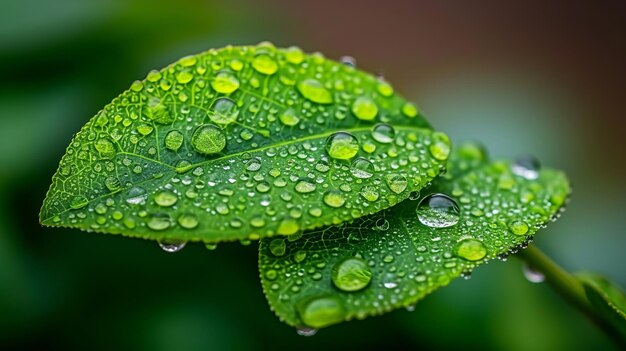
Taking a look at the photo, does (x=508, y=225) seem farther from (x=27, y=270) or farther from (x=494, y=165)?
(x=27, y=270)

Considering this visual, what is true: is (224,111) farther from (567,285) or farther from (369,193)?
(567,285)

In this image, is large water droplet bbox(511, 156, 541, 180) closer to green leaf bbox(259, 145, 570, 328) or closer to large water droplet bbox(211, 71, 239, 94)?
green leaf bbox(259, 145, 570, 328)

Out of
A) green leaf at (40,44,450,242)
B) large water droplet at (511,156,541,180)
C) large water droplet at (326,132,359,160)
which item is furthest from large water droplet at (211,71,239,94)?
large water droplet at (511,156,541,180)

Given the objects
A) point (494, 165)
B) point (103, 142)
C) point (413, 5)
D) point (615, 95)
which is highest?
point (103, 142)

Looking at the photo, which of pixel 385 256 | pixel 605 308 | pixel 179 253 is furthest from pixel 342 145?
pixel 179 253

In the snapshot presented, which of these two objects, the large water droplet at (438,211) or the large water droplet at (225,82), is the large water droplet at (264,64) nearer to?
the large water droplet at (225,82)

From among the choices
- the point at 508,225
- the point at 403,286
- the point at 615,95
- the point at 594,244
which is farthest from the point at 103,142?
the point at 615,95
